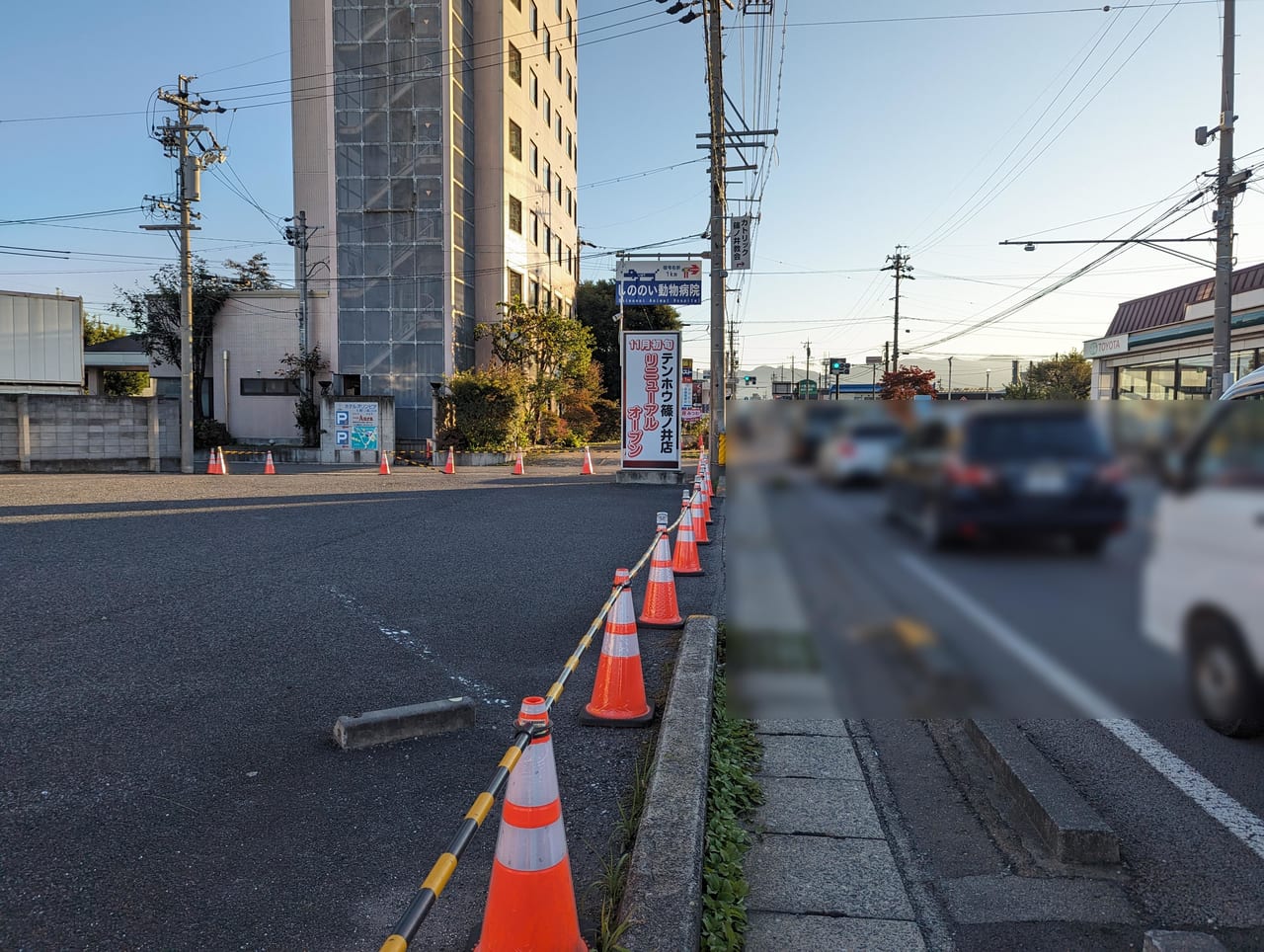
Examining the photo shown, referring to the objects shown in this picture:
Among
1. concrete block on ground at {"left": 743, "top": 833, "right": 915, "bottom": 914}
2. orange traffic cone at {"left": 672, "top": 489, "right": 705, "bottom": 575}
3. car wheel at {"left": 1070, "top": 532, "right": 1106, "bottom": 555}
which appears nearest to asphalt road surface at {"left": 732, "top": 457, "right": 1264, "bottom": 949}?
car wheel at {"left": 1070, "top": 532, "right": 1106, "bottom": 555}

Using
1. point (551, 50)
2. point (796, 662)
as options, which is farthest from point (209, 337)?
point (796, 662)

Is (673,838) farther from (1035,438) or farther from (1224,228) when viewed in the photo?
(1224,228)

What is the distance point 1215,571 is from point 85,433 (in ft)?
83.7

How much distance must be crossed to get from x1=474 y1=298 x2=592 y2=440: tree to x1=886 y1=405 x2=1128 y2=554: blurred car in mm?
31407

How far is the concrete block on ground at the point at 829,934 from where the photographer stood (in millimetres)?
2842

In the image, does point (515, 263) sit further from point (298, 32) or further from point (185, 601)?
point (185, 601)

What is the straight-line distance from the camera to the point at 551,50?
1729 inches

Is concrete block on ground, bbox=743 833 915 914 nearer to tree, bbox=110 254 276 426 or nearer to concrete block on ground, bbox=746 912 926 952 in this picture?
concrete block on ground, bbox=746 912 926 952

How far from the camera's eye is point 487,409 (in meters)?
28.5

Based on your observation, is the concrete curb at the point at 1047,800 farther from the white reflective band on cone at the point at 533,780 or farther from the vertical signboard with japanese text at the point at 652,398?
the vertical signboard with japanese text at the point at 652,398

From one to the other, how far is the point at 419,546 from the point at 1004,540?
1010 cm

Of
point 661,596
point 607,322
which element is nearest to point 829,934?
point 661,596

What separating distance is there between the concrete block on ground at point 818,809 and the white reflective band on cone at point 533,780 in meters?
1.46

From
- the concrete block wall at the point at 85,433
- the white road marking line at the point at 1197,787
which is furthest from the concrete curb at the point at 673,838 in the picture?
the concrete block wall at the point at 85,433
